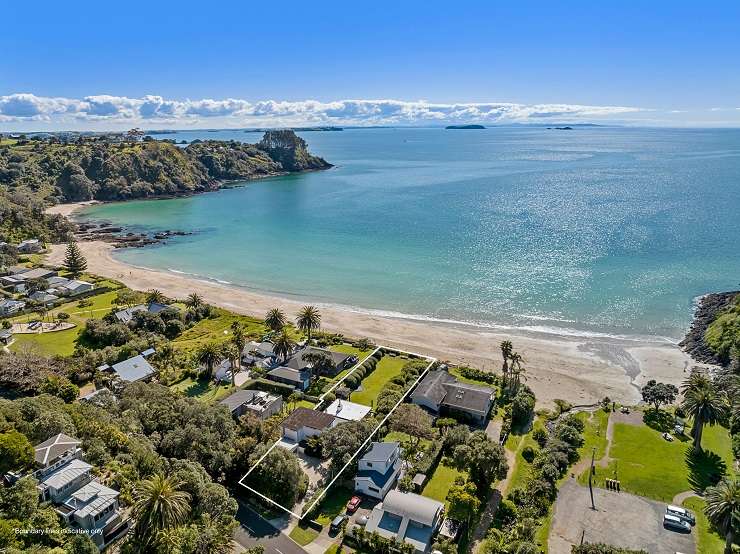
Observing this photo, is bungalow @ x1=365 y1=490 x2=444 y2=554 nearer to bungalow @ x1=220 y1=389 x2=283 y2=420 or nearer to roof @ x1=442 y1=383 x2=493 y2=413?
roof @ x1=442 y1=383 x2=493 y2=413

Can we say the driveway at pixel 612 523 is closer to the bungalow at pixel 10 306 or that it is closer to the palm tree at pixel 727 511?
the palm tree at pixel 727 511

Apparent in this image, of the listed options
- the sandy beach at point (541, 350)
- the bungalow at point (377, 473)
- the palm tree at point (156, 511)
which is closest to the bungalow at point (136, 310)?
the sandy beach at point (541, 350)

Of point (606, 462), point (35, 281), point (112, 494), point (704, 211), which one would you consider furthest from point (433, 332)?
point (704, 211)

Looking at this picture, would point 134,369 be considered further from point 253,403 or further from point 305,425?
point 305,425

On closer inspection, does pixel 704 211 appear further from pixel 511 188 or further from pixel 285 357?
pixel 285 357

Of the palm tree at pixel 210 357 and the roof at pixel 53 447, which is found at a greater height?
the roof at pixel 53 447
